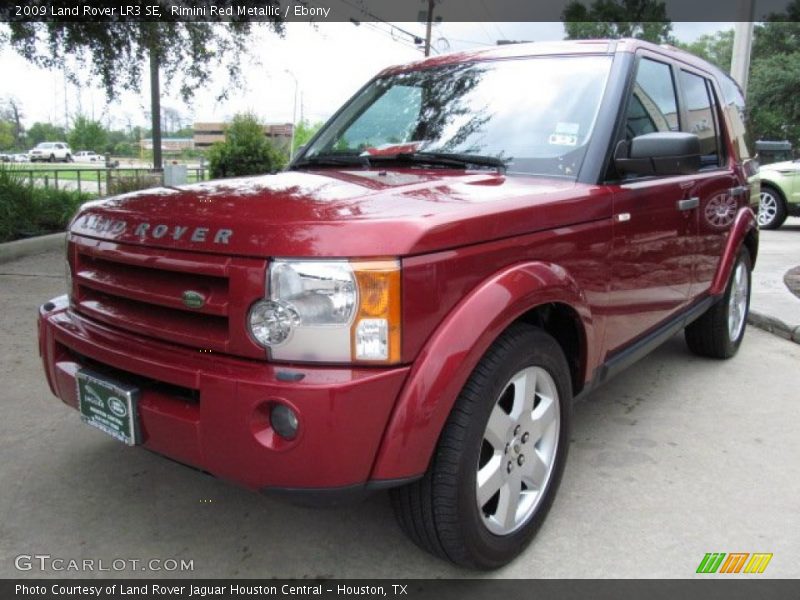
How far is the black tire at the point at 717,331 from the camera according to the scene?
14.1 ft

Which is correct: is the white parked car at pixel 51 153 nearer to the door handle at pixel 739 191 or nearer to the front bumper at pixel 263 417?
the door handle at pixel 739 191

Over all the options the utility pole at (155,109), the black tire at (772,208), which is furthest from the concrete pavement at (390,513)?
the black tire at (772,208)

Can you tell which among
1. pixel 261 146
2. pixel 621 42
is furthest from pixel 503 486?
pixel 261 146

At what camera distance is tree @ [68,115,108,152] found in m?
61.4

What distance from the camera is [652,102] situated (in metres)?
3.27

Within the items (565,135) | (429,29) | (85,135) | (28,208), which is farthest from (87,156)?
(565,135)

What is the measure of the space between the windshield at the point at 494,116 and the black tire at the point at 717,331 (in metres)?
2.01

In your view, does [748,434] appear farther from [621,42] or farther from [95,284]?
[95,284]

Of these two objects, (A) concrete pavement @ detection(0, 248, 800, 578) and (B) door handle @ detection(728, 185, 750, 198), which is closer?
(A) concrete pavement @ detection(0, 248, 800, 578)

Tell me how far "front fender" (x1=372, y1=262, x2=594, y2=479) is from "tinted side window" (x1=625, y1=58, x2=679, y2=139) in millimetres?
1358

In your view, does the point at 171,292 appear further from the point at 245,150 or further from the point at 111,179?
the point at 245,150

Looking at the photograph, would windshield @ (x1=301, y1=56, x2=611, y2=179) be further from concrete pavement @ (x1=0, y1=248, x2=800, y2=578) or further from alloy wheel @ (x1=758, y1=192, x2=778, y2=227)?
alloy wheel @ (x1=758, y1=192, x2=778, y2=227)

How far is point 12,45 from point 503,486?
928 cm

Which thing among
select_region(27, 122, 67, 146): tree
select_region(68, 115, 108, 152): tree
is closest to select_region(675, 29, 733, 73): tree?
select_region(68, 115, 108, 152): tree
